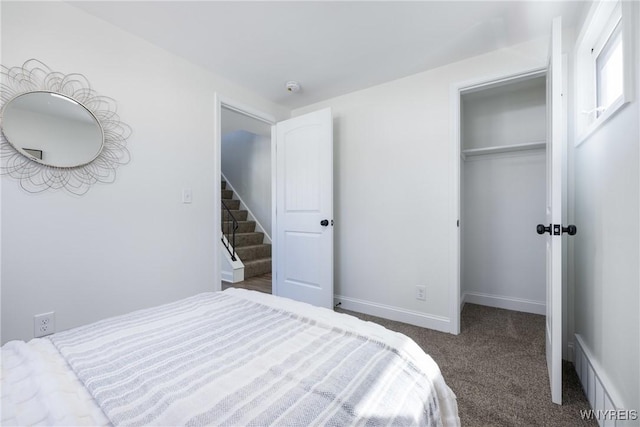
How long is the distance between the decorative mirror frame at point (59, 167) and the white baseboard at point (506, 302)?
11.7ft

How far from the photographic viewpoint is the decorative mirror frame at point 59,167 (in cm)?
148

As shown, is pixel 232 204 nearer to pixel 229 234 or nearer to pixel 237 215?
pixel 237 215

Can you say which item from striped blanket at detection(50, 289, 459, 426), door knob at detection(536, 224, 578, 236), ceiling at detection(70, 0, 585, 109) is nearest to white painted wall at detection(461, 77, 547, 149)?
ceiling at detection(70, 0, 585, 109)

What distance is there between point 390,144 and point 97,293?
261cm

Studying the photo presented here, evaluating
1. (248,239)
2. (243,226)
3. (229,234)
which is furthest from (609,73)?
(243,226)

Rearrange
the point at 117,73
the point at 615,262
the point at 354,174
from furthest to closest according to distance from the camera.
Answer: the point at 354,174, the point at 117,73, the point at 615,262

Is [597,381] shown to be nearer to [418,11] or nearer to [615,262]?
[615,262]

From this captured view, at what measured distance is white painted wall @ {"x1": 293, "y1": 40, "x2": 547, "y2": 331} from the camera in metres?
2.33

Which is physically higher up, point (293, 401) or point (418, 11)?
point (418, 11)

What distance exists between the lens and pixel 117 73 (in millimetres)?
1892

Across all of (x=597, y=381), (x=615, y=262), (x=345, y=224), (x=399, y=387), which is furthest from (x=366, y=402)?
(x=345, y=224)

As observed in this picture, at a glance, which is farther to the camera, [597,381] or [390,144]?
[390,144]

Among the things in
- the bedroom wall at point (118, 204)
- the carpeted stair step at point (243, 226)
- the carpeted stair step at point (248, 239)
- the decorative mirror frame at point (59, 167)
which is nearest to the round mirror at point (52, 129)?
the decorative mirror frame at point (59, 167)

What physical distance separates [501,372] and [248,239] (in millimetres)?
4111
